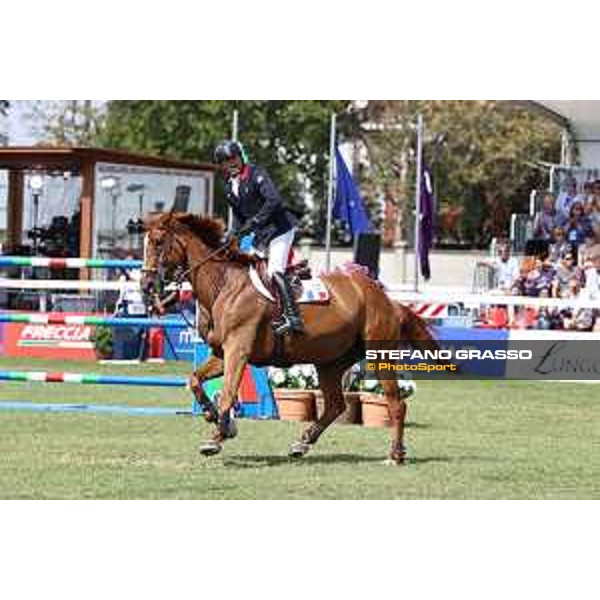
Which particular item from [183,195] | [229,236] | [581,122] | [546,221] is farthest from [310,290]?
[581,122]

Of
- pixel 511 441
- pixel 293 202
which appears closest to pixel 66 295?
pixel 511 441

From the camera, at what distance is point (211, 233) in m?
12.2

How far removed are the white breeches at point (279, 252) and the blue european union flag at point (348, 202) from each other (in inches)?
524

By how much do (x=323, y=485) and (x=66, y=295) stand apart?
1762cm

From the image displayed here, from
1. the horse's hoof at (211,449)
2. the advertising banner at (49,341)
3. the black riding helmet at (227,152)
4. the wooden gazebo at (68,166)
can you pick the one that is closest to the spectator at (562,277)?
the wooden gazebo at (68,166)

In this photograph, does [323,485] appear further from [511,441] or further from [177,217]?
[511,441]

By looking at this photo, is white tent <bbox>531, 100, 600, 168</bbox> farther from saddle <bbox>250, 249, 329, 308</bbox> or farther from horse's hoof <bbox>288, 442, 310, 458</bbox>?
horse's hoof <bbox>288, 442, 310, 458</bbox>

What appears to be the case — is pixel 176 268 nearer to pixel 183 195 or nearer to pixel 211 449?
pixel 211 449

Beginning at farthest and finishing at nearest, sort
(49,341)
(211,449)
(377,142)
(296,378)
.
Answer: (377,142)
(49,341)
(296,378)
(211,449)

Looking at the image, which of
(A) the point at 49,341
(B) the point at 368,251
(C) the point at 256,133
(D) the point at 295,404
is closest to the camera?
(D) the point at 295,404

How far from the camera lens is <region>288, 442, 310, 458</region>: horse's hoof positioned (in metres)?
12.0

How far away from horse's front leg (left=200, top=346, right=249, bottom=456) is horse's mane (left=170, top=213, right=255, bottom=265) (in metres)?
0.85

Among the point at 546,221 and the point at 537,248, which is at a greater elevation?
the point at 546,221

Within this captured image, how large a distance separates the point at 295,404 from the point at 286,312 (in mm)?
3350
